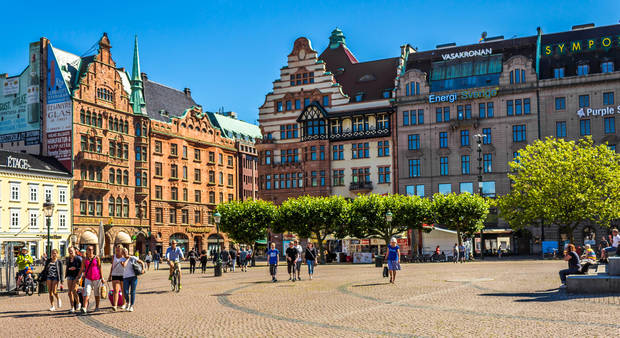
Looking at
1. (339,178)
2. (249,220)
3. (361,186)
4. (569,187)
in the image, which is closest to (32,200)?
(249,220)

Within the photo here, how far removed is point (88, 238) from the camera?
246ft

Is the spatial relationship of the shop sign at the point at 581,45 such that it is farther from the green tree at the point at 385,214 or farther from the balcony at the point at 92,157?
the balcony at the point at 92,157

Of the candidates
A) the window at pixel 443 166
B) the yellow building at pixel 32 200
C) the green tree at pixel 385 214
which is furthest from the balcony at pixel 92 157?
the window at pixel 443 166

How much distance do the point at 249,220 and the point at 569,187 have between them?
26583 millimetres

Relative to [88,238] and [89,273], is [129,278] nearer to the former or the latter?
[89,273]

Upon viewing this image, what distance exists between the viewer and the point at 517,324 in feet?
51.4

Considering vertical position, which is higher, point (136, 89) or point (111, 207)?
point (136, 89)

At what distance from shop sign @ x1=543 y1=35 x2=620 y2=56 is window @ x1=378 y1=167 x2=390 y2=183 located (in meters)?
19.8

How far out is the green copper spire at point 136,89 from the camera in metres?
83.0

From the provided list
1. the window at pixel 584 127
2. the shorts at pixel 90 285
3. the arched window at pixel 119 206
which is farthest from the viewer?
the arched window at pixel 119 206

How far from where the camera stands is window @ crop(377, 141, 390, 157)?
76562 mm

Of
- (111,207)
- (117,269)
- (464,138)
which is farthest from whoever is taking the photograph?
(111,207)

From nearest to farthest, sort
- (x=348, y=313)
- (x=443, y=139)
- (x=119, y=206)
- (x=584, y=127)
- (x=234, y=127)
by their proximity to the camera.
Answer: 1. (x=348, y=313)
2. (x=584, y=127)
3. (x=443, y=139)
4. (x=119, y=206)
5. (x=234, y=127)

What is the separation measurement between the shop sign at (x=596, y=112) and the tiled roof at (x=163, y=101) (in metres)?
48.2
